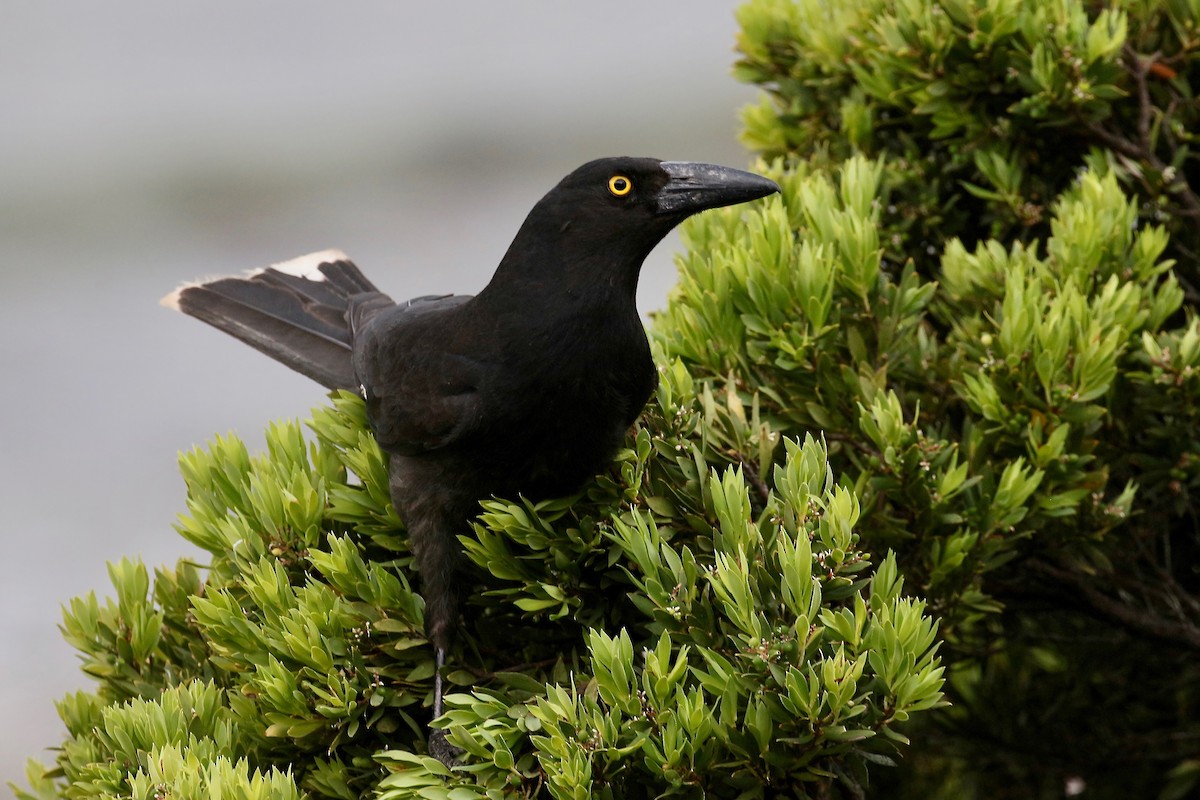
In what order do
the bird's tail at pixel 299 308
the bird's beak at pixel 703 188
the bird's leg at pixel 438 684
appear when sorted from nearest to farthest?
the bird's leg at pixel 438 684, the bird's beak at pixel 703 188, the bird's tail at pixel 299 308

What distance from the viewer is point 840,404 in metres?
3.18

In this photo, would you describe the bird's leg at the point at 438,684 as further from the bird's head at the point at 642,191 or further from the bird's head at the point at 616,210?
the bird's head at the point at 642,191

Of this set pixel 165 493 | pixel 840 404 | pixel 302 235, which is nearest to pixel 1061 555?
→ pixel 840 404

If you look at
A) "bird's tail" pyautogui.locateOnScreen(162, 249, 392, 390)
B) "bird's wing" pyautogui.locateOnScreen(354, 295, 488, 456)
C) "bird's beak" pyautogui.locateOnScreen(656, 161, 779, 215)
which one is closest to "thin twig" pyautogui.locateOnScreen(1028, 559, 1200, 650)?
"bird's beak" pyautogui.locateOnScreen(656, 161, 779, 215)

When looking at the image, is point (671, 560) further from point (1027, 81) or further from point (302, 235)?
point (302, 235)

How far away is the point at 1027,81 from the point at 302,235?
812 centimetres

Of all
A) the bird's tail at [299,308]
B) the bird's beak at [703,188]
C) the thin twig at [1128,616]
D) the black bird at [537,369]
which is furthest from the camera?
the bird's tail at [299,308]

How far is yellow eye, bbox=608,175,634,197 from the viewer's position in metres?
3.27

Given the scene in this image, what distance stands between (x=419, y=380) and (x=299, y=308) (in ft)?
3.54

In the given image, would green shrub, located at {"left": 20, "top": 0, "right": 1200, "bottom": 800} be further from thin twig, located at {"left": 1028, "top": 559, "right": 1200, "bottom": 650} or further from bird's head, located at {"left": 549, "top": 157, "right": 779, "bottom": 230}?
bird's head, located at {"left": 549, "top": 157, "right": 779, "bottom": 230}

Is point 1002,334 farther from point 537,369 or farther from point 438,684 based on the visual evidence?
point 438,684

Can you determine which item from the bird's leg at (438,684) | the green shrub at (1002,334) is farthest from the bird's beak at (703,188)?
the bird's leg at (438,684)

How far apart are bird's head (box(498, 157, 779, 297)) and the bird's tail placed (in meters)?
1.02

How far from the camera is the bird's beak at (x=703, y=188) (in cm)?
317
